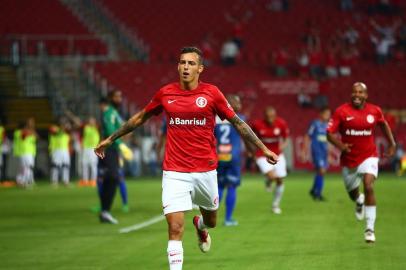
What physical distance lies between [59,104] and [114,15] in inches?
347

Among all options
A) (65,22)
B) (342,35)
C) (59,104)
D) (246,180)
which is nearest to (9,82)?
(59,104)

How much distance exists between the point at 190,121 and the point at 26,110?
3059 centimetres

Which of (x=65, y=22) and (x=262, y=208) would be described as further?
(x=65, y=22)

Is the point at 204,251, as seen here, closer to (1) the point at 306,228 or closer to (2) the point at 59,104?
(1) the point at 306,228

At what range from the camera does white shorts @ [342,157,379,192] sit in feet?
48.5

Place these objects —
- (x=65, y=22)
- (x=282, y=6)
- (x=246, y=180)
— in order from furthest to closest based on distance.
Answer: (x=282, y=6)
(x=65, y=22)
(x=246, y=180)

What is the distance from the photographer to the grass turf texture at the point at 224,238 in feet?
39.6

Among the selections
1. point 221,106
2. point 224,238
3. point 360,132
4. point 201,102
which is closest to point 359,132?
point 360,132

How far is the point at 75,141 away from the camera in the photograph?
3900 cm

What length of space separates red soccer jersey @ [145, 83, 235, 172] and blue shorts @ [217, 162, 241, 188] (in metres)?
7.57

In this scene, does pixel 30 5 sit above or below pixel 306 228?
above

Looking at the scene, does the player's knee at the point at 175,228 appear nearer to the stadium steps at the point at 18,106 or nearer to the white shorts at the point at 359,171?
the white shorts at the point at 359,171

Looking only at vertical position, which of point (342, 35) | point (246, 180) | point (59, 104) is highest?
point (342, 35)

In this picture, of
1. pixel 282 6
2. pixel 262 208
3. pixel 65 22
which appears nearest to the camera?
pixel 262 208
